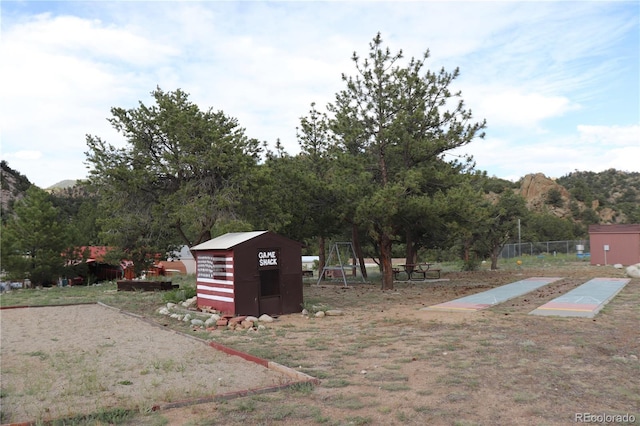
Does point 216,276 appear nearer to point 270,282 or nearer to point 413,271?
point 270,282

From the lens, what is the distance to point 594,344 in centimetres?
827

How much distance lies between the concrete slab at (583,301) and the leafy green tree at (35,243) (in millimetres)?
27467

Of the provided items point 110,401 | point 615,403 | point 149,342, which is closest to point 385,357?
point 615,403

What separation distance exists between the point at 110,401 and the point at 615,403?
560 cm

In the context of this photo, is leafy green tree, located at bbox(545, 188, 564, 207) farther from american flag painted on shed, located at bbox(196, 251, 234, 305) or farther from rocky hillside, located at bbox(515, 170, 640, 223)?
american flag painted on shed, located at bbox(196, 251, 234, 305)

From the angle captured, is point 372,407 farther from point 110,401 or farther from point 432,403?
point 110,401

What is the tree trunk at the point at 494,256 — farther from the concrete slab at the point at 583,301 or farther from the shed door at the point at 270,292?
the shed door at the point at 270,292

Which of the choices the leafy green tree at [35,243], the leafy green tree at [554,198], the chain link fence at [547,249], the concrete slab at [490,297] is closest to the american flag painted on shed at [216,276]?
the concrete slab at [490,297]

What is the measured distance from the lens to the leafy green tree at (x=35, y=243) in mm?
28578

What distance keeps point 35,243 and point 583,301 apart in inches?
1127

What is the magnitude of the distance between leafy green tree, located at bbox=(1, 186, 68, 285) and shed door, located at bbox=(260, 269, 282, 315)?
21.2m

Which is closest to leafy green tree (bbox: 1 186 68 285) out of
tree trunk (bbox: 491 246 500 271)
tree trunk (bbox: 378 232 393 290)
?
tree trunk (bbox: 378 232 393 290)

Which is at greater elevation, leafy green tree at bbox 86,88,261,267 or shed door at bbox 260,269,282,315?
leafy green tree at bbox 86,88,261,267

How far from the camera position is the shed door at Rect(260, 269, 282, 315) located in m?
13.1
